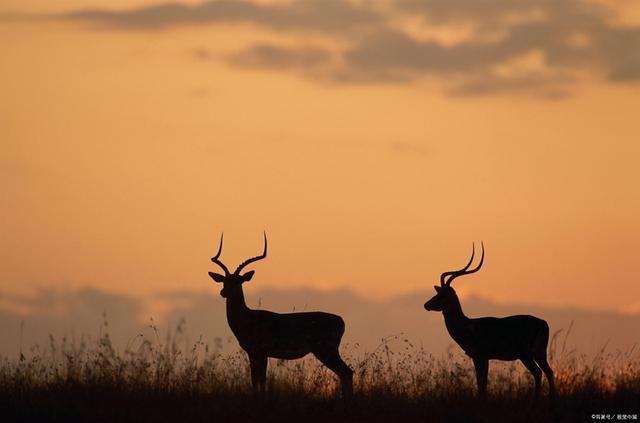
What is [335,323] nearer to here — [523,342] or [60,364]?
[523,342]

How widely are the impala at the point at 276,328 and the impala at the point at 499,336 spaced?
85.8 inches

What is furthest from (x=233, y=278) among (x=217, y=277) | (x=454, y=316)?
(x=454, y=316)

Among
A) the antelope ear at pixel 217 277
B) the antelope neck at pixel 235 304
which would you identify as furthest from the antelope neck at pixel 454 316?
the antelope ear at pixel 217 277

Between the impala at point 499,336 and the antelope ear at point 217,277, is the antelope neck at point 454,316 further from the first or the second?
the antelope ear at point 217,277

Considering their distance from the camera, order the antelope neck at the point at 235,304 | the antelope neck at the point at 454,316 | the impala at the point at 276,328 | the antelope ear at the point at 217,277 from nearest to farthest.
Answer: the impala at the point at 276,328 < the antelope neck at the point at 235,304 < the antelope ear at the point at 217,277 < the antelope neck at the point at 454,316

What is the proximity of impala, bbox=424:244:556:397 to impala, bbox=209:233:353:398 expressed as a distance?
85.8 inches

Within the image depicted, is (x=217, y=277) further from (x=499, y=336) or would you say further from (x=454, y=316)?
(x=499, y=336)

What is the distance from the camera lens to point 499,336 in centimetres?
2233

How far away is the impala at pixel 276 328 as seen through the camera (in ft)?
72.3

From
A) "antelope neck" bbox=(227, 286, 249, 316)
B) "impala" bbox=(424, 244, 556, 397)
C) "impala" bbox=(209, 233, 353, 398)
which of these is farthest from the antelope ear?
"impala" bbox=(424, 244, 556, 397)

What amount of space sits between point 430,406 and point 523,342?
5.06 m

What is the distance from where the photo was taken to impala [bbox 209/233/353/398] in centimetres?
2205

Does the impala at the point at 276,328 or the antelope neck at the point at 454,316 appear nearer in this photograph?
the impala at the point at 276,328

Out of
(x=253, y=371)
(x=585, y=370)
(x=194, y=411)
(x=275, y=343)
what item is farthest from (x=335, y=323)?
(x=194, y=411)
